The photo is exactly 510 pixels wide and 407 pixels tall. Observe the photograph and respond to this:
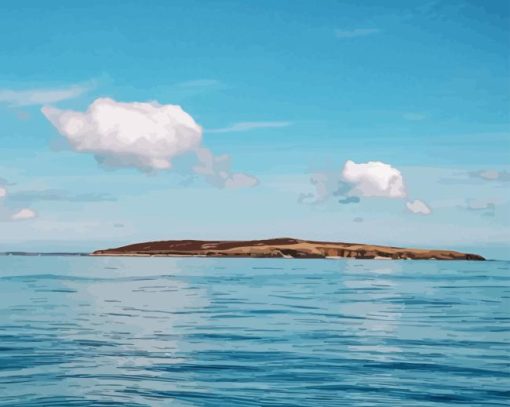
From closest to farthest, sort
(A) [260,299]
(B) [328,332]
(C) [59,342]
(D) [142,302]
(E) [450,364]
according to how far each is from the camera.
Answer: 1. (E) [450,364]
2. (C) [59,342]
3. (B) [328,332]
4. (D) [142,302]
5. (A) [260,299]

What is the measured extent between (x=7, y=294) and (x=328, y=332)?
36991 mm

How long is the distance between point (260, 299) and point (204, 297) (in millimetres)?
5267

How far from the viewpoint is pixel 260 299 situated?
62.2 meters

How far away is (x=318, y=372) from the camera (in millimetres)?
26219

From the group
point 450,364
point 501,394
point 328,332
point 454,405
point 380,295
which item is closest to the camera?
point 454,405

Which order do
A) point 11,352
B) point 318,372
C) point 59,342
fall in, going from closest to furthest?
point 318,372
point 11,352
point 59,342

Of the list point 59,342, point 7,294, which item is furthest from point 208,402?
point 7,294

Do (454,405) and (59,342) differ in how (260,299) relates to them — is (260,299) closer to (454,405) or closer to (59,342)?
(59,342)

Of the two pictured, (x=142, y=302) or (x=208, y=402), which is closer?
(x=208, y=402)

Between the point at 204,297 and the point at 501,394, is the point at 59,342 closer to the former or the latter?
the point at 501,394

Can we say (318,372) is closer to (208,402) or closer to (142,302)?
(208,402)

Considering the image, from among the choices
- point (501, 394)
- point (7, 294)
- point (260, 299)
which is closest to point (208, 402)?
point (501, 394)

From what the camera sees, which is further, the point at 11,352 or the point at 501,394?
the point at 11,352

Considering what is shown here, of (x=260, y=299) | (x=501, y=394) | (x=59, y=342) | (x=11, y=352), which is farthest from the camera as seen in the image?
(x=260, y=299)
